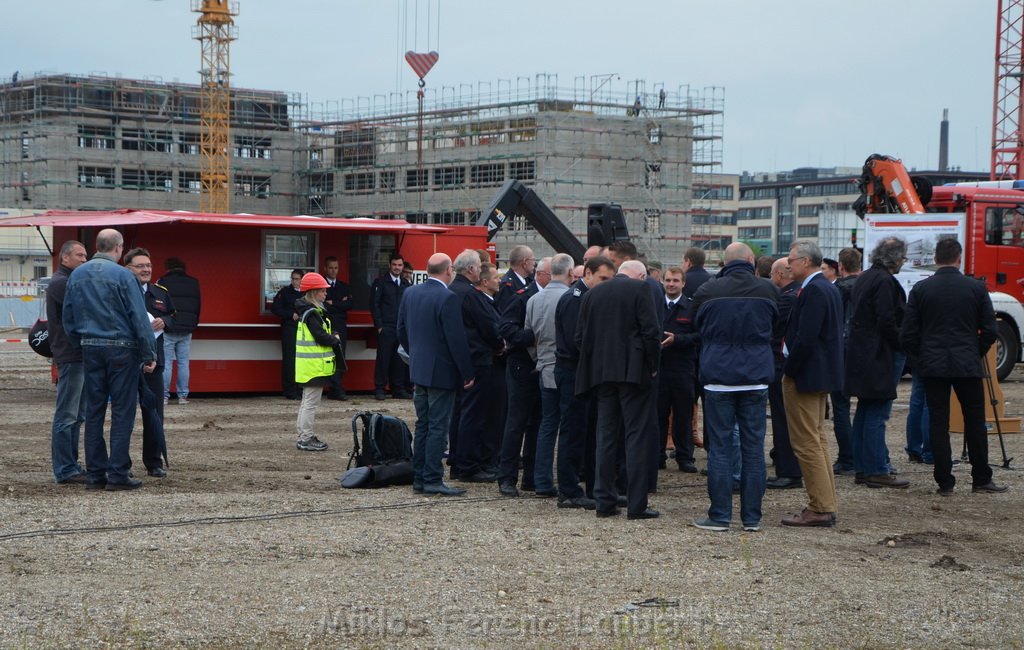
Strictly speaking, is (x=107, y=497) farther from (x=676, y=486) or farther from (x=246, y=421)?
(x=246, y=421)

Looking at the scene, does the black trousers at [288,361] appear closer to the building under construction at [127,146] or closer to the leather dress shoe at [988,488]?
the leather dress shoe at [988,488]

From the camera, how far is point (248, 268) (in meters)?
17.1

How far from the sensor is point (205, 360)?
666 inches

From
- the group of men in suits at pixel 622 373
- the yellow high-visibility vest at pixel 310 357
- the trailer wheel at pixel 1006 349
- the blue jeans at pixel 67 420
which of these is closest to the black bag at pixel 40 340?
the yellow high-visibility vest at pixel 310 357

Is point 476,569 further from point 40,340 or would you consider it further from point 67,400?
point 40,340

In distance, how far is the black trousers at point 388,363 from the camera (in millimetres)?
17047

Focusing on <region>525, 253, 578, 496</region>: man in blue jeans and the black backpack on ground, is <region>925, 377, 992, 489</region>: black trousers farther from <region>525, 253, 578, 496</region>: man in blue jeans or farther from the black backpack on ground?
the black backpack on ground

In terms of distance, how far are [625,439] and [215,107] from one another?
82.3 m

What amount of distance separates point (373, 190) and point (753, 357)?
76.7m

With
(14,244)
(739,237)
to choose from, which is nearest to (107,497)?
(14,244)

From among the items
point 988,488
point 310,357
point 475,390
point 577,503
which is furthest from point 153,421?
point 988,488

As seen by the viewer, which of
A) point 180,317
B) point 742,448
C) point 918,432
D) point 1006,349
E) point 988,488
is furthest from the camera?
point 1006,349

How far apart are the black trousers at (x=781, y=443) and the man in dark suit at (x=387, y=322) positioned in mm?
7270

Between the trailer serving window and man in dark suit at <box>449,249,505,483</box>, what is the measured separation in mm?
7224
